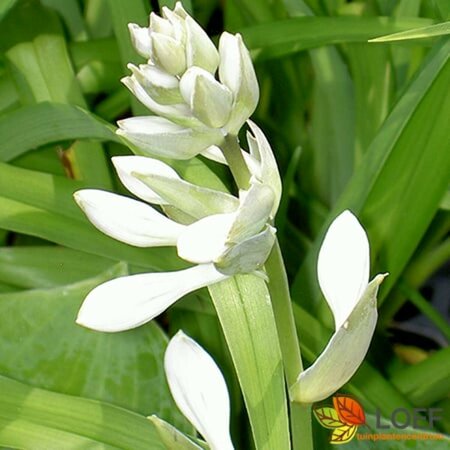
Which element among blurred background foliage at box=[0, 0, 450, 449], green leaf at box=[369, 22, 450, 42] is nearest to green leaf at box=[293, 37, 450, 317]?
blurred background foliage at box=[0, 0, 450, 449]

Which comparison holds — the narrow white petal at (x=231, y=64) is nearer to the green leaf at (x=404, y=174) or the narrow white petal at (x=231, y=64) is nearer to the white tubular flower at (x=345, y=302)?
the white tubular flower at (x=345, y=302)

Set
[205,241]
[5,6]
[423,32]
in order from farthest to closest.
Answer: [5,6] < [423,32] < [205,241]

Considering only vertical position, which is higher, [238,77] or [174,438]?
[238,77]

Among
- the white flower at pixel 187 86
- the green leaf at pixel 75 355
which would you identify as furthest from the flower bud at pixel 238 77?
the green leaf at pixel 75 355

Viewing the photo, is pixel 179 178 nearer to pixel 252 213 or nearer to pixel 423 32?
pixel 252 213

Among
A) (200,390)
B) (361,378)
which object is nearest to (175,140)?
(200,390)

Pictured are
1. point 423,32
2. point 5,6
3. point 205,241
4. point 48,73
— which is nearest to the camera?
point 205,241
